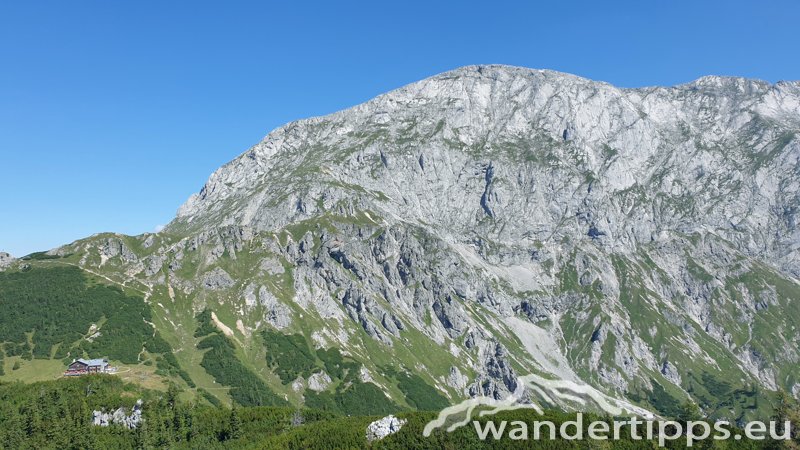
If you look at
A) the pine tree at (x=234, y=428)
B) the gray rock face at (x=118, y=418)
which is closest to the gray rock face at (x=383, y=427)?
the pine tree at (x=234, y=428)

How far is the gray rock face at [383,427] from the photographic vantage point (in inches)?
6859

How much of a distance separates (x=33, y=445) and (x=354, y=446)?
3445 inches

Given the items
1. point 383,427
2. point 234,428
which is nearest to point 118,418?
point 234,428

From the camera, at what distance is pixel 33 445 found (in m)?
162

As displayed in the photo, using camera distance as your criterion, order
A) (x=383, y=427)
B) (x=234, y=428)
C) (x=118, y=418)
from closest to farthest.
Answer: (x=383, y=427)
(x=118, y=418)
(x=234, y=428)

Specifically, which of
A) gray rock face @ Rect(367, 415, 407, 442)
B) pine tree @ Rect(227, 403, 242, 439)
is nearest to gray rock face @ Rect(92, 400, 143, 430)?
pine tree @ Rect(227, 403, 242, 439)

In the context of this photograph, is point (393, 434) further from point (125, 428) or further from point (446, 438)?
point (125, 428)

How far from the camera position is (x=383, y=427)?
177750mm

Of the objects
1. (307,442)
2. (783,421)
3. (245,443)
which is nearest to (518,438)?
(307,442)

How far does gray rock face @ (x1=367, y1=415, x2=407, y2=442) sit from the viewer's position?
174 m

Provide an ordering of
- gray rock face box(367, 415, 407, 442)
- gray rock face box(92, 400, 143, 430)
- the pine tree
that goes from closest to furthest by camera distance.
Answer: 1. gray rock face box(367, 415, 407, 442)
2. gray rock face box(92, 400, 143, 430)
3. the pine tree

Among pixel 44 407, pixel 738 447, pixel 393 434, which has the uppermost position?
pixel 44 407

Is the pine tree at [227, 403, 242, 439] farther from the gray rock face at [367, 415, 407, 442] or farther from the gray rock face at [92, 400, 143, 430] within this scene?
the gray rock face at [367, 415, 407, 442]

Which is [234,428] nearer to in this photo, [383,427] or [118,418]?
[118,418]
